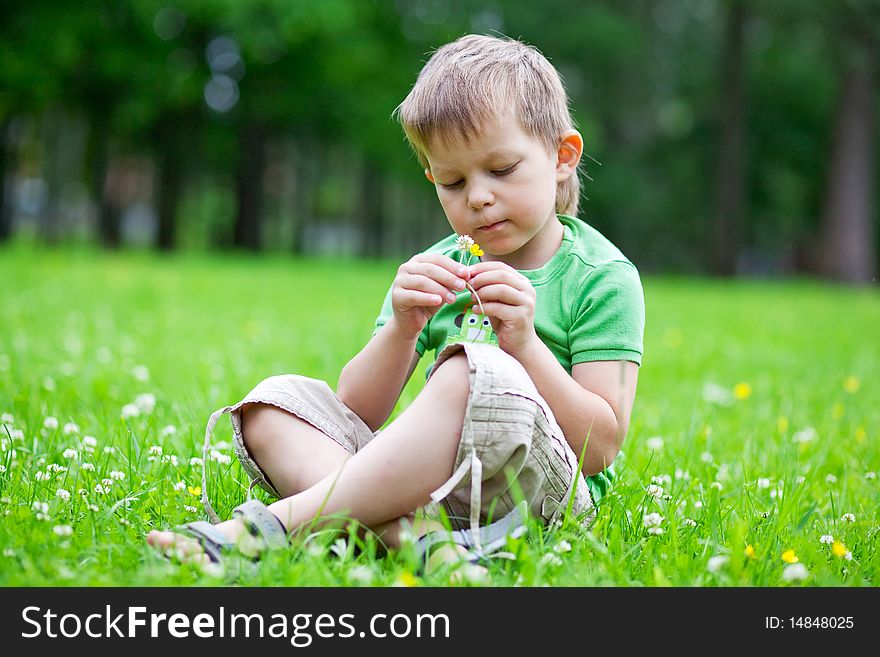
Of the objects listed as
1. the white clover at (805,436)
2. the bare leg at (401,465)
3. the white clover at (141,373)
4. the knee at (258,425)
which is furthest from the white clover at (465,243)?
the white clover at (141,373)

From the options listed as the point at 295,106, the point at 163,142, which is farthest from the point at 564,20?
the point at 163,142

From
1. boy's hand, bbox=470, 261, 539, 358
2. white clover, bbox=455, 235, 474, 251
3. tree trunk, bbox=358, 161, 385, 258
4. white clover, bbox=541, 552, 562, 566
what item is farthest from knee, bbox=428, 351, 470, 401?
tree trunk, bbox=358, 161, 385, 258

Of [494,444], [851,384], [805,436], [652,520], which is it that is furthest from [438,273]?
[851,384]

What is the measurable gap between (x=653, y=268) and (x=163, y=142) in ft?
49.1

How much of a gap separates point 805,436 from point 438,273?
2.25 metres

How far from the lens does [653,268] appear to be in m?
30.4

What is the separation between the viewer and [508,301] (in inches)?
88.0

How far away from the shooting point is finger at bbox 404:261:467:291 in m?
2.27

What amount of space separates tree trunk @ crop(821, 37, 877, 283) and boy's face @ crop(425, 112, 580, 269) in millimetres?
22553

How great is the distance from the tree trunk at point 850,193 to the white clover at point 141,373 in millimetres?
21362

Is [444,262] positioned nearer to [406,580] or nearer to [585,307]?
[585,307]

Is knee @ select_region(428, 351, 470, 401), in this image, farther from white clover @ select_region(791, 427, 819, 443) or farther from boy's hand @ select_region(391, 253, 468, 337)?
white clover @ select_region(791, 427, 819, 443)

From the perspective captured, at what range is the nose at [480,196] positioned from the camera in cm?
238

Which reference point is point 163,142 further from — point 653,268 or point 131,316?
point 131,316
